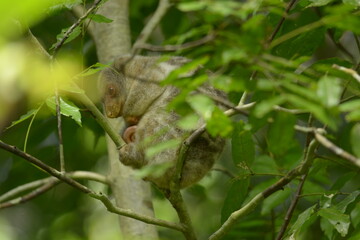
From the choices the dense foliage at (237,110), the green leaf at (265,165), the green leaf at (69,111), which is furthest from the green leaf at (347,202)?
the green leaf at (69,111)

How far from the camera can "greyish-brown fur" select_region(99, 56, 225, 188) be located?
5.30 meters

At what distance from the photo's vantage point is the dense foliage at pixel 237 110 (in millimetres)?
2607

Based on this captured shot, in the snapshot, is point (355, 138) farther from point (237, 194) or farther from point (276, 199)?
point (237, 194)

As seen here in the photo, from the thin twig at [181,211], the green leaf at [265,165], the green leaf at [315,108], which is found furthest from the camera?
the green leaf at [265,165]

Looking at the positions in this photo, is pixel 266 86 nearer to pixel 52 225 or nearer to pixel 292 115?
pixel 292 115

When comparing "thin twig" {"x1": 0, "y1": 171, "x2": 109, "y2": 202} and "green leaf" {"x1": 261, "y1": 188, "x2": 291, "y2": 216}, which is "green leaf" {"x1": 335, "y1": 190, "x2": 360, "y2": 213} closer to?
"green leaf" {"x1": 261, "y1": 188, "x2": 291, "y2": 216}

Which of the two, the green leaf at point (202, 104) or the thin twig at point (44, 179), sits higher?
the green leaf at point (202, 104)

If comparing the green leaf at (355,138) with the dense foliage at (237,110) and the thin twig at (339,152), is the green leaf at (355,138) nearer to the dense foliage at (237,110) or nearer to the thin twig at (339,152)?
the dense foliage at (237,110)

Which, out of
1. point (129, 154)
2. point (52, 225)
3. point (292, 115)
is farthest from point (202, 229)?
point (292, 115)

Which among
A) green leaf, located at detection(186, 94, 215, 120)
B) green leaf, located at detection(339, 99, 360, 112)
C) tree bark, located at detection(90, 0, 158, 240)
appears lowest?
tree bark, located at detection(90, 0, 158, 240)

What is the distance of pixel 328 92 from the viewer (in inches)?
99.0

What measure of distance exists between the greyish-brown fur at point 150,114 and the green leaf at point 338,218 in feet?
4.01

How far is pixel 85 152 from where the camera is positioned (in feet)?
24.4

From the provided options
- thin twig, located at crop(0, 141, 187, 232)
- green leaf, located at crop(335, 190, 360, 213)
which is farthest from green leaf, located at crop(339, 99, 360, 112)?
green leaf, located at crop(335, 190, 360, 213)
